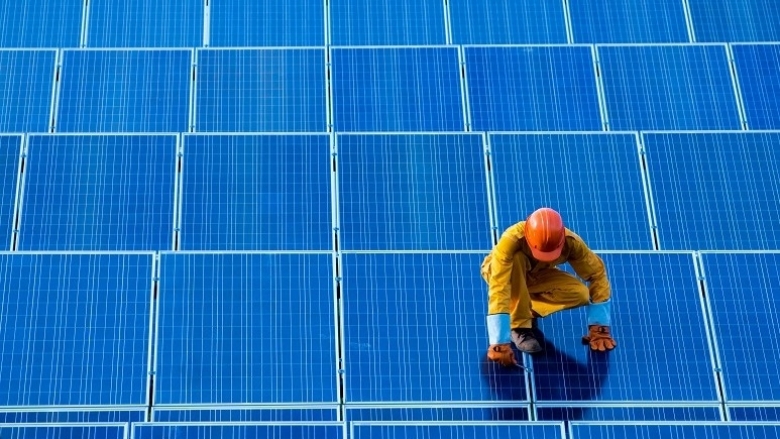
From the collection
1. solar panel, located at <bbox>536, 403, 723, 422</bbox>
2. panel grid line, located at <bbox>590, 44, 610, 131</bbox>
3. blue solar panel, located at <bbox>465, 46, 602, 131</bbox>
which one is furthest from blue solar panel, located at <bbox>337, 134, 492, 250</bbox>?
solar panel, located at <bbox>536, 403, 723, 422</bbox>

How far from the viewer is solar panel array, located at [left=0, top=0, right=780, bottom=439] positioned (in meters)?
13.8

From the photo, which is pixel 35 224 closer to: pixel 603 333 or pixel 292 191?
pixel 292 191

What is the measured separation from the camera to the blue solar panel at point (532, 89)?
60.2ft

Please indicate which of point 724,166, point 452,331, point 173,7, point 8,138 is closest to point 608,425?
point 452,331

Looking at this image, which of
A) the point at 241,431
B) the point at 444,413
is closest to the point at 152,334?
the point at 241,431

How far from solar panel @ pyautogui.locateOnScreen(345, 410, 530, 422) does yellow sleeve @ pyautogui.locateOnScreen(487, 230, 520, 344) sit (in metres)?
0.74

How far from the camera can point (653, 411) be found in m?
13.7

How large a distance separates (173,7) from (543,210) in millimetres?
8960

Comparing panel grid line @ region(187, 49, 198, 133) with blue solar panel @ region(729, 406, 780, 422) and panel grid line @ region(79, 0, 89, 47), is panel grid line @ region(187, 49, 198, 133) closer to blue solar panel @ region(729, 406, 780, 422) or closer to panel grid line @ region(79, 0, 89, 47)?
panel grid line @ region(79, 0, 89, 47)

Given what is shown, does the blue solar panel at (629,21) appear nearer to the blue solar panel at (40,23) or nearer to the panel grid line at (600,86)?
the panel grid line at (600,86)

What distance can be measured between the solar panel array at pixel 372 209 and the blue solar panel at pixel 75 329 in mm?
27

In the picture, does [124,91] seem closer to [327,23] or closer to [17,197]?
[17,197]

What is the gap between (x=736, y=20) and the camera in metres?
21.0

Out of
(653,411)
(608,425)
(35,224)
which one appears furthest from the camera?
(35,224)
